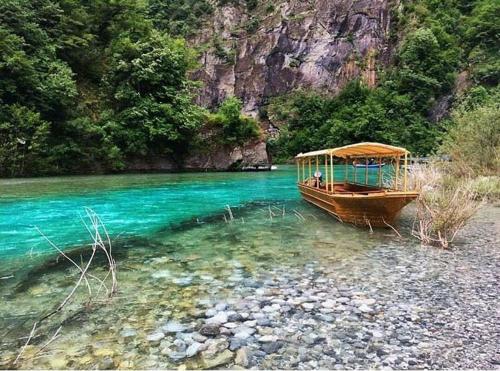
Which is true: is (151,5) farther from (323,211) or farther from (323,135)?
(323,211)

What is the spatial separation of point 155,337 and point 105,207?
1219 cm

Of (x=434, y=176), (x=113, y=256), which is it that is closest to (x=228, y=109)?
(x=434, y=176)

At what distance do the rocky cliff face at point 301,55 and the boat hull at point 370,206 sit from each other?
6562 centimetres

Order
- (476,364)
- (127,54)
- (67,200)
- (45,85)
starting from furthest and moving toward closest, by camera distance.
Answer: (127,54) < (45,85) < (67,200) < (476,364)

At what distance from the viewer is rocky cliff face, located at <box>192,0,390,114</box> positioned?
76250mm

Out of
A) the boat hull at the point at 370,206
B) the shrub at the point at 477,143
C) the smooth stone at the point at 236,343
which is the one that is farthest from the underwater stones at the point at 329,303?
the shrub at the point at 477,143

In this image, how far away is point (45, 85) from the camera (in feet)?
102

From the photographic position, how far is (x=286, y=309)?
559 centimetres

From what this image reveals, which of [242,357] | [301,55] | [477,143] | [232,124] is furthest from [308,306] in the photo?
[301,55]

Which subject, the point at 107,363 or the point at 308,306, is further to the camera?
the point at 308,306

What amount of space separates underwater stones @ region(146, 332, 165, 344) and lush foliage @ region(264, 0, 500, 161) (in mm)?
63403

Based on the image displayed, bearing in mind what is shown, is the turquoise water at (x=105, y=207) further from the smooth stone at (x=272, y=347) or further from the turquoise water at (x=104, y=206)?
the smooth stone at (x=272, y=347)

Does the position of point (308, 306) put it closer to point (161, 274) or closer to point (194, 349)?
point (194, 349)

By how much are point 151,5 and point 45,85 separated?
2246 inches
